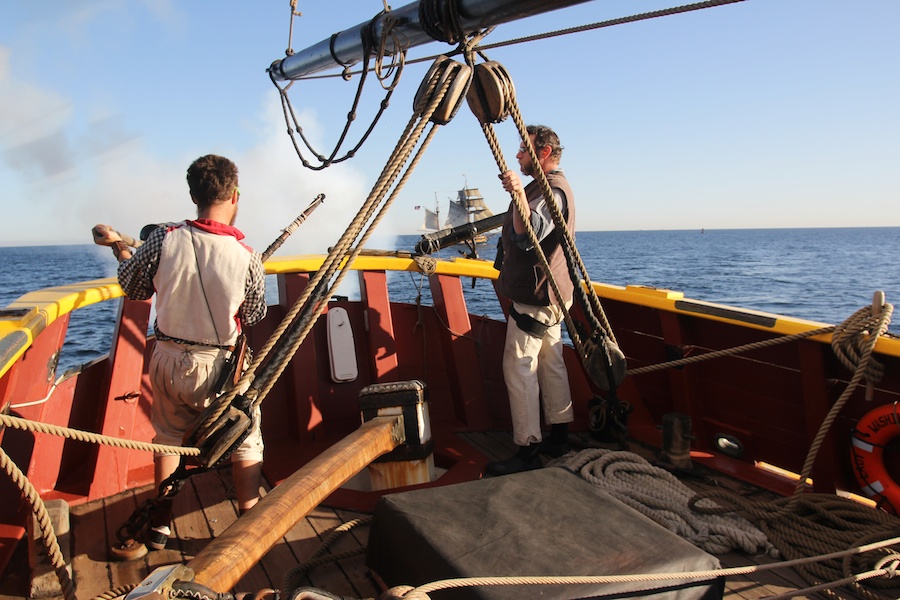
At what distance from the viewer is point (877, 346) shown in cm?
302

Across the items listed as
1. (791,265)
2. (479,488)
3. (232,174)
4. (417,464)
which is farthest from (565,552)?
(791,265)

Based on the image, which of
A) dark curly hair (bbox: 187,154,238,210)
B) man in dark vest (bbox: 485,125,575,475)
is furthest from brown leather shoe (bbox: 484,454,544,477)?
dark curly hair (bbox: 187,154,238,210)

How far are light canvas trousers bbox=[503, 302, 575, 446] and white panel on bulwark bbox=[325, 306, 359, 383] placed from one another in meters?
1.08

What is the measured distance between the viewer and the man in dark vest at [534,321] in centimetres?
353

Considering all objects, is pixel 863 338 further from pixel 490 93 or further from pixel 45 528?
pixel 45 528

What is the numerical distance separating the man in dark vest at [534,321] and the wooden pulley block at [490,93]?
2.68ft

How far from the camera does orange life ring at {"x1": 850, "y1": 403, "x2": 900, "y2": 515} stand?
2941 millimetres

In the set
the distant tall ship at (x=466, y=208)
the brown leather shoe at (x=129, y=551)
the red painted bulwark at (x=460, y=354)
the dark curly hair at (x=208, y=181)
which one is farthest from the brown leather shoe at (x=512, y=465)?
the distant tall ship at (x=466, y=208)

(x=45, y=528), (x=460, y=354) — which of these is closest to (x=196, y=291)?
(x=45, y=528)

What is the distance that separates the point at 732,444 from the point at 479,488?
82.1 inches

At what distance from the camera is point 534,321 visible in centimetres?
360

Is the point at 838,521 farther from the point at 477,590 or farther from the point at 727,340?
the point at 477,590

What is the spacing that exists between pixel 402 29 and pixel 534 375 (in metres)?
1.93

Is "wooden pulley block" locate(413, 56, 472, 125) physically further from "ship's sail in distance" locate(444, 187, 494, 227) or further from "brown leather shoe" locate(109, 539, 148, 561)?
"ship's sail in distance" locate(444, 187, 494, 227)
